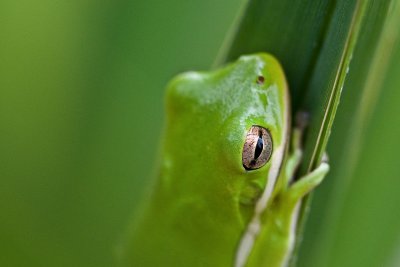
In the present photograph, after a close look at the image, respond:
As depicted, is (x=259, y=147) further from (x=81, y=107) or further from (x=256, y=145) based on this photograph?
(x=81, y=107)

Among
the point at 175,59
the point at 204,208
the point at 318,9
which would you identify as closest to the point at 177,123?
the point at 204,208

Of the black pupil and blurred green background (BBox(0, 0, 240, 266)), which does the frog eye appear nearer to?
the black pupil

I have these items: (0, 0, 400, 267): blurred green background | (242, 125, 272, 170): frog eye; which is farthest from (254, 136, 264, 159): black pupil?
(0, 0, 400, 267): blurred green background

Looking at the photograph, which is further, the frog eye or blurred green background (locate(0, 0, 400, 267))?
blurred green background (locate(0, 0, 400, 267))

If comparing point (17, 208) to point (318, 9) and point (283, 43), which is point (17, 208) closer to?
point (283, 43)

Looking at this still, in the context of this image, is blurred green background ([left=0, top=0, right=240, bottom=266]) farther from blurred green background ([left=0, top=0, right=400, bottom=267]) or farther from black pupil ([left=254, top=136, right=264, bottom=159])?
black pupil ([left=254, top=136, right=264, bottom=159])

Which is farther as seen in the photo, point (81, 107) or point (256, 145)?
point (81, 107)

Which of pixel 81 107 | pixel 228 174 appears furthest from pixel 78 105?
pixel 228 174

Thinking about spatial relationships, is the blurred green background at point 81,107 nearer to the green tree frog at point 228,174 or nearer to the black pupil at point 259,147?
the green tree frog at point 228,174
